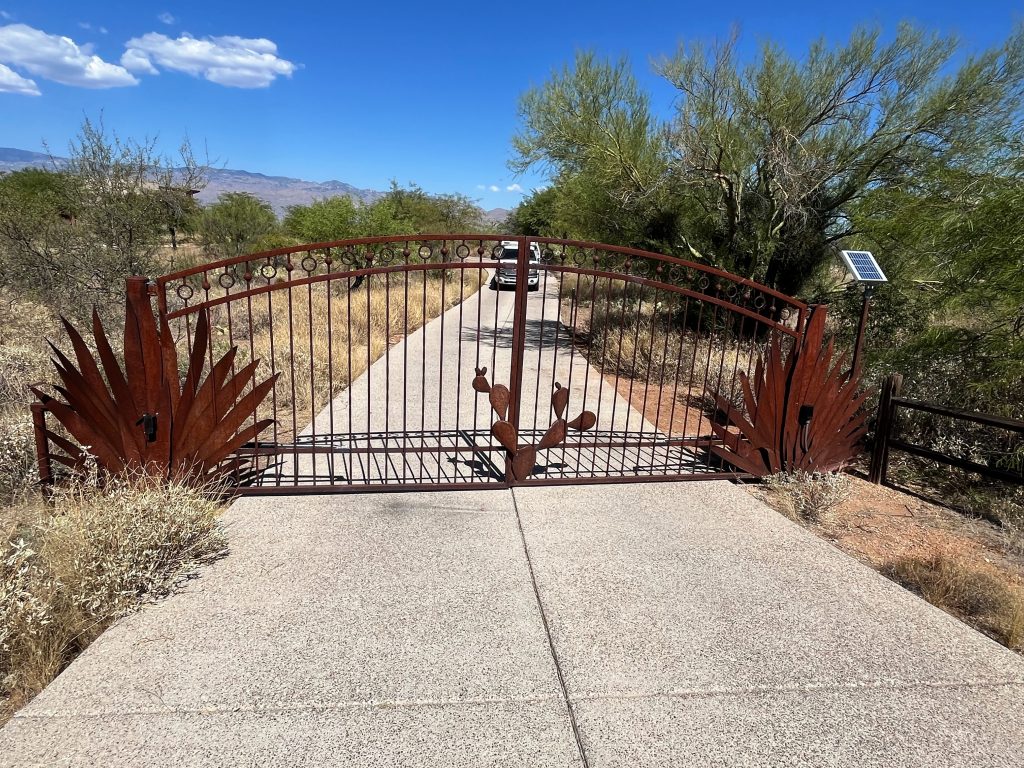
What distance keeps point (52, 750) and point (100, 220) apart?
9.92 meters

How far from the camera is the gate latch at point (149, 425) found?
3.94 meters

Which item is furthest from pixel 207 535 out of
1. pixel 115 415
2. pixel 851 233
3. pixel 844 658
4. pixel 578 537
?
pixel 851 233

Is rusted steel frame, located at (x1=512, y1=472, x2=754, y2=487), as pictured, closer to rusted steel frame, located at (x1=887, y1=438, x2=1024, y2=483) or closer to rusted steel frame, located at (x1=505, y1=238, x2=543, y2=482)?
rusted steel frame, located at (x1=505, y1=238, x2=543, y2=482)

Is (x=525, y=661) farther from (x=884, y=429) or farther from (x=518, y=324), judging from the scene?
(x=884, y=429)

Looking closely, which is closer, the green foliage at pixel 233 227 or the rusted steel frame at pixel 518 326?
the rusted steel frame at pixel 518 326

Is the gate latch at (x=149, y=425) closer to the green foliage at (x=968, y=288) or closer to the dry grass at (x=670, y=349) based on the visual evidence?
the dry grass at (x=670, y=349)

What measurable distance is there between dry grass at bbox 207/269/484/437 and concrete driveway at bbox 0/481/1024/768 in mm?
1634

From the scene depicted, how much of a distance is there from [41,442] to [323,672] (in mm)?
2738

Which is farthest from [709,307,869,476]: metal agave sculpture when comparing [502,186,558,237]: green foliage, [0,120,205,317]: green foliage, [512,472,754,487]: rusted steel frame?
[502,186,558,237]: green foliage

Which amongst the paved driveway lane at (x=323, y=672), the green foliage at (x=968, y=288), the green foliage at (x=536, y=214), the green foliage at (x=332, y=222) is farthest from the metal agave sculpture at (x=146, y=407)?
the green foliage at (x=536, y=214)

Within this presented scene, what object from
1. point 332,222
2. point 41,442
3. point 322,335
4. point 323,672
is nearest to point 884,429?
point 323,672

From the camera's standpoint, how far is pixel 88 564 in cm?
302

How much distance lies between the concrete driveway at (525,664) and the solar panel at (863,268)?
258cm

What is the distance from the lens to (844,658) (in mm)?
2859
